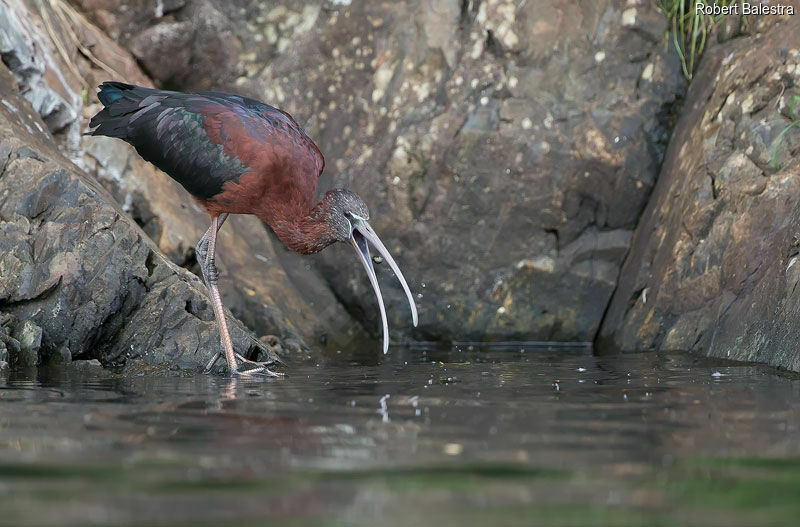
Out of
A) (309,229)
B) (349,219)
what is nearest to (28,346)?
(309,229)

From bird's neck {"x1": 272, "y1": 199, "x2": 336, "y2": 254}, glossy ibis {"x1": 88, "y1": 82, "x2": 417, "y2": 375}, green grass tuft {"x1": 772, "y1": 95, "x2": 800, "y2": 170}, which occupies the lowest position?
bird's neck {"x1": 272, "y1": 199, "x2": 336, "y2": 254}

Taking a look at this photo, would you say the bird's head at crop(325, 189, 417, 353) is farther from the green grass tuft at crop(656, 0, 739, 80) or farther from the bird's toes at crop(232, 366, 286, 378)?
the green grass tuft at crop(656, 0, 739, 80)

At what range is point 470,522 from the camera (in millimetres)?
2412

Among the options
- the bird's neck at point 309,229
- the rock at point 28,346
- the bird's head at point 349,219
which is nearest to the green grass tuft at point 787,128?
the bird's head at point 349,219

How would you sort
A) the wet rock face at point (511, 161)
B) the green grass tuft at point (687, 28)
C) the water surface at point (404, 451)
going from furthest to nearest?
the wet rock face at point (511, 161) < the green grass tuft at point (687, 28) < the water surface at point (404, 451)

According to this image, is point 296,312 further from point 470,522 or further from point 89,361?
point 470,522

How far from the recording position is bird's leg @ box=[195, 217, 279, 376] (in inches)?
241

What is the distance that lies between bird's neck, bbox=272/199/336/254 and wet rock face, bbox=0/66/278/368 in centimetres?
69

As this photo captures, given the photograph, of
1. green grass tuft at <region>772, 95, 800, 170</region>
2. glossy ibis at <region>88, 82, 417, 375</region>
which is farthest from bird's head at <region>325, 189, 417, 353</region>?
green grass tuft at <region>772, 95, 800, 170</region>

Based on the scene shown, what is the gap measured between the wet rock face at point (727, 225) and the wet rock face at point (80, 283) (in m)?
3.00

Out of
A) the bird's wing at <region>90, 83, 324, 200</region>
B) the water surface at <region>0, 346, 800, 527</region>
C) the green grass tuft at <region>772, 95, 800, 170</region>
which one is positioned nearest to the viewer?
the water surface at <region>0, 346, 800, 527</region>

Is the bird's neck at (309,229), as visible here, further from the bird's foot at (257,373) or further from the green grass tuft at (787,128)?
the green grass tuft at (787,128)

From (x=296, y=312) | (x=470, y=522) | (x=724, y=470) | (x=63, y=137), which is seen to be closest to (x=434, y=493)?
(x=470, y=522)

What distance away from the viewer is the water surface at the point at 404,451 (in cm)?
251
